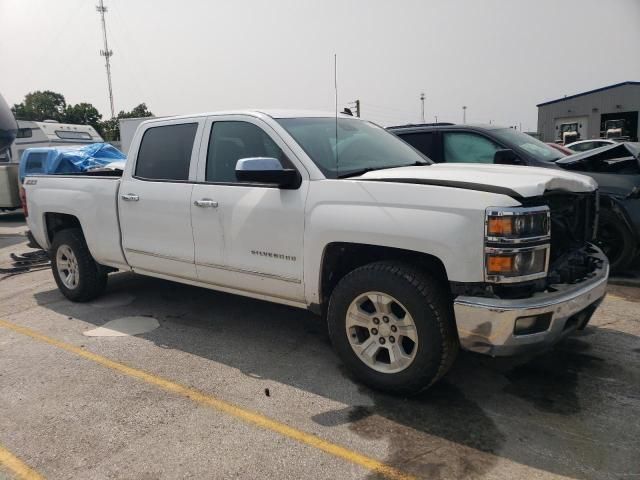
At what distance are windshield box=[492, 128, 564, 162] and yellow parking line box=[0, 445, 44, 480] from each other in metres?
5.73

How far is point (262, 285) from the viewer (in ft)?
13.3

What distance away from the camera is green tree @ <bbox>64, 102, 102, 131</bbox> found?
202ft

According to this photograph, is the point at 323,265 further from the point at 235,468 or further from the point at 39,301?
the point at 39,301

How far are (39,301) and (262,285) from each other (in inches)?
138

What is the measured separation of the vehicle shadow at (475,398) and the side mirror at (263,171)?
142 centimetres

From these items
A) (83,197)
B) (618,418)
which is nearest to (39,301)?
(83,197)

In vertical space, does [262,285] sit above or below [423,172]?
below

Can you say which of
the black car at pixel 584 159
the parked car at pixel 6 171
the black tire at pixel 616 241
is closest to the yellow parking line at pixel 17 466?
the black car at pixel 584 159

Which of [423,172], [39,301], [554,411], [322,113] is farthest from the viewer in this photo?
[39,301]

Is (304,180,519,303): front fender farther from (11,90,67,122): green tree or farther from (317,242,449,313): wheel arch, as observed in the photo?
(11,90,67,122): green tree

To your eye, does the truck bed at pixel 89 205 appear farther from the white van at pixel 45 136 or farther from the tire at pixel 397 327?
the white van at pixel 45 136

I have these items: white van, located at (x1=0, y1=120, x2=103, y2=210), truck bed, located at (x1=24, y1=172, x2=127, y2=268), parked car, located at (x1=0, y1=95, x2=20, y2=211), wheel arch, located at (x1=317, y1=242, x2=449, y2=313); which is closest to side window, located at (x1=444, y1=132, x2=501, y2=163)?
wheel arch, located at (x1=317, y1=242, x2=449, y2=313)

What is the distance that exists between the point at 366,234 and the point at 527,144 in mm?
4225

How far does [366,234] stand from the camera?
3346 millimetres
